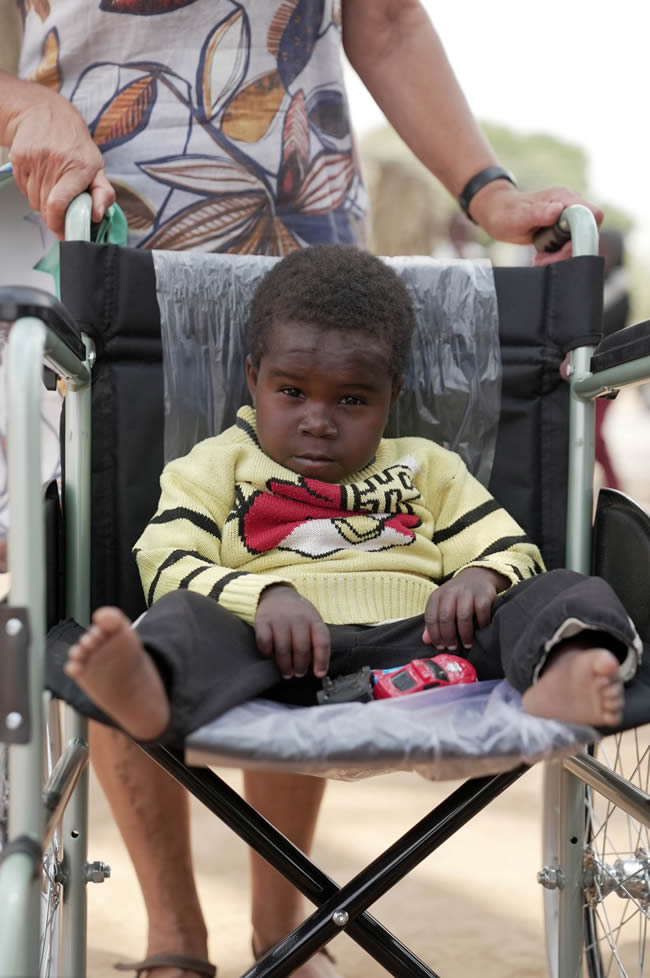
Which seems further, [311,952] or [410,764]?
[311,952]

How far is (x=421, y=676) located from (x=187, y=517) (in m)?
0.38

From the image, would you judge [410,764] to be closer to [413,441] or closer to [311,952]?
[311,952]

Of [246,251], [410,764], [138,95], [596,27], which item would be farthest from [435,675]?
[596,27]

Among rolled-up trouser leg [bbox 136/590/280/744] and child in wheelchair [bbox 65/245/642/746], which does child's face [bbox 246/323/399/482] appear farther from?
rolled-up trouser leg [bbox 136/590/280/744]

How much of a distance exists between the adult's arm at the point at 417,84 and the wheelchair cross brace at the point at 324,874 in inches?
42.7

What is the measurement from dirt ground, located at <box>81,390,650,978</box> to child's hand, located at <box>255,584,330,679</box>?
605 millimetres

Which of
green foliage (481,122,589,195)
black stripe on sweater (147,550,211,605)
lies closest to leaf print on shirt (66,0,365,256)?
black stripe on sweater (147,550,211,605)

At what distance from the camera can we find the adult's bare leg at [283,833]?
166 cm

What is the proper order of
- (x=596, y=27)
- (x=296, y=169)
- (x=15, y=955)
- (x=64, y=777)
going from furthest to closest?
(x=596, y=27) < (x=296, y=169) < (x=64, y=777) < (x=15, y=955)

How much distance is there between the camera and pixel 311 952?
3.96 feet

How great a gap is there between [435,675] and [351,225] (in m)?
0.89

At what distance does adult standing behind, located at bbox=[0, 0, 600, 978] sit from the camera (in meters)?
1.59

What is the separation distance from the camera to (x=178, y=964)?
61.1 inches

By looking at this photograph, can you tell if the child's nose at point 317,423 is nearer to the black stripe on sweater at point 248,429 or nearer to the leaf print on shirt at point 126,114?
the black stripe on sweater at point 248,429
